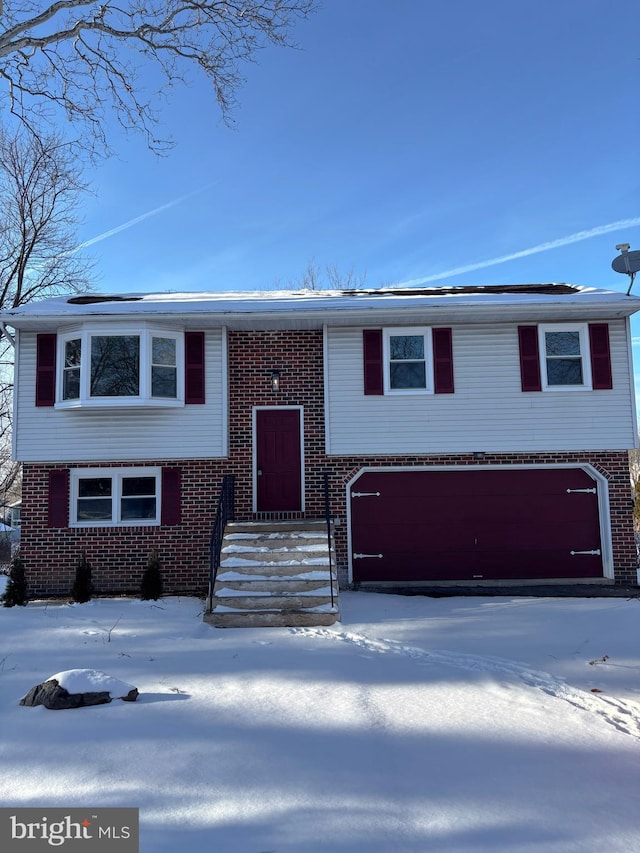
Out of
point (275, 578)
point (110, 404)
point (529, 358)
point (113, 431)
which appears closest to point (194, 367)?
point (110, 404)

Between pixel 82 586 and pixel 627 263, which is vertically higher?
pixel 627 263

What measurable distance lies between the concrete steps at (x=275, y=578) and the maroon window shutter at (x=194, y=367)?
2513mm

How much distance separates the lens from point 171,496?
33.4 ft

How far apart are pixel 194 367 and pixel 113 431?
183 cm

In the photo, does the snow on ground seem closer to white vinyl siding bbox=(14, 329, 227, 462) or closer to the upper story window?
white vinyl siding bbox=(14, 329, 227, 462)

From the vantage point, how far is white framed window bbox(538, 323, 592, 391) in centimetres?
1045

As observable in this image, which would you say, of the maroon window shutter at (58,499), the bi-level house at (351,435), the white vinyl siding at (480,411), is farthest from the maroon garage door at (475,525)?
the maroon window shutter at (58,499)

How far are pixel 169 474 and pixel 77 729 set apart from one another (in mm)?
6476

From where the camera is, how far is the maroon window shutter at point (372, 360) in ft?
34.1

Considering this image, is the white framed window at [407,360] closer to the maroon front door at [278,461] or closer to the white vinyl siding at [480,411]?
the white vinyl siding at [480,411]

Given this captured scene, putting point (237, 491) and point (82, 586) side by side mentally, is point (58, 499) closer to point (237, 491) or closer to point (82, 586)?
point (82, 586)

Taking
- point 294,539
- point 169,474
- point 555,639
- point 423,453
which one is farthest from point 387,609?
point 169,474

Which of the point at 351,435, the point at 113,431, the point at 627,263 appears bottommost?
the point at 351,435

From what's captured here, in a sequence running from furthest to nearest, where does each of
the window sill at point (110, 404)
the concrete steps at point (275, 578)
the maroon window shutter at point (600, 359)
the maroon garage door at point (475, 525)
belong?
the maroon window shutter at point (600, 359)
the maroon garage door at point (475, 525)
the window sill at point (110, 404)
the concrete steps at point (275, 578)
